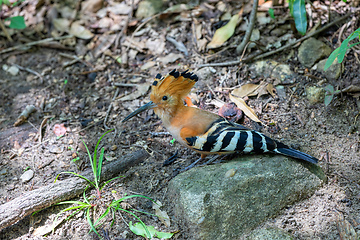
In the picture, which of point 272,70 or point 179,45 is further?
point 179,45

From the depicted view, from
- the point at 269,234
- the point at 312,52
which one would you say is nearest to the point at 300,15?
the point at 312,52

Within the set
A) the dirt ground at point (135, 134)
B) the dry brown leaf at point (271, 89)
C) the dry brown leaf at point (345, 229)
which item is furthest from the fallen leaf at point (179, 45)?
the dry brown leaf at point (345, 229)

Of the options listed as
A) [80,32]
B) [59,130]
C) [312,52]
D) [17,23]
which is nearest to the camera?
[59,130]

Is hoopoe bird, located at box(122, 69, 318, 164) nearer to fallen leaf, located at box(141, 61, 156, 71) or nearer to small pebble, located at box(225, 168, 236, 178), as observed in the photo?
small pebble, located at box(225, 168, 236, 178)

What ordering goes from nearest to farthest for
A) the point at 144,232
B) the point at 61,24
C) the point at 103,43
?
the point at 144,232, the point at 103,43, the point at 61,24

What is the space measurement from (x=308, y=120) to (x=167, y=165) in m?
1.72

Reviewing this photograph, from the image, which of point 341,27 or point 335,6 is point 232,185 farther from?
point 335,6

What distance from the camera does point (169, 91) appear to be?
344cm

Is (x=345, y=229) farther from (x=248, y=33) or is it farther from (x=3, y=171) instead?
(x=3, y=171)

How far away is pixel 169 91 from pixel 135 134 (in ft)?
2.69

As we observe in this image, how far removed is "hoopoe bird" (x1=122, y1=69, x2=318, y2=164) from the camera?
3164 mm

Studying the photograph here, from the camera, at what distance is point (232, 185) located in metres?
2.93

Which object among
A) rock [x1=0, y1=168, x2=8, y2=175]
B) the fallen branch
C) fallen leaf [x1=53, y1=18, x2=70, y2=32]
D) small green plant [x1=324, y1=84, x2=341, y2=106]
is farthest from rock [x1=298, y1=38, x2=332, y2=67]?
rock [x1=0, y1=168, x2=8, y2=175]

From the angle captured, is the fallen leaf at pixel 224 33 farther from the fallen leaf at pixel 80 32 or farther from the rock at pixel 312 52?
the fallen leaf at pixel 80 32
